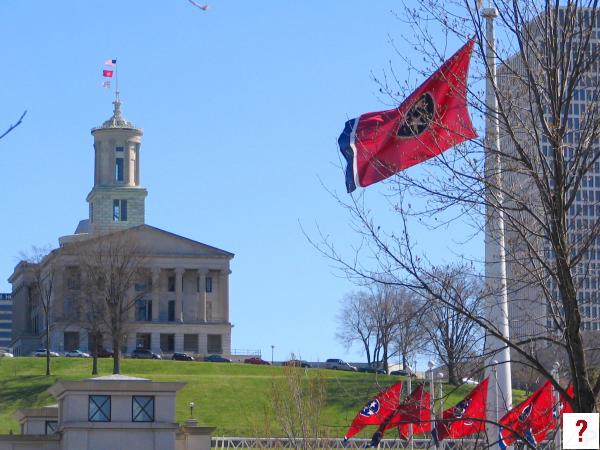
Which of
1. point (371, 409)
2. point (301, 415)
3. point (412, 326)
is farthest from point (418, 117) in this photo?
point (301, 415)

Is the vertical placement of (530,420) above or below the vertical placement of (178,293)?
below

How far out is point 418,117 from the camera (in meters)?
20.1

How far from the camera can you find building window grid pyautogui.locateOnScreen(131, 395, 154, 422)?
4150 centimetres

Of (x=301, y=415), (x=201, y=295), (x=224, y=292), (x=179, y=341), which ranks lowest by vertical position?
(x=301, y=415)

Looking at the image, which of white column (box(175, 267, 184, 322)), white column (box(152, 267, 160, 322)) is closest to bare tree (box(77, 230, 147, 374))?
white column (box(152, 267, 160, 322))

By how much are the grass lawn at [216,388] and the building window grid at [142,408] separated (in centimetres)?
2909

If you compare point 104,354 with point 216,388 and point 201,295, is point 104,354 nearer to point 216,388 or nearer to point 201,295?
point 201,295

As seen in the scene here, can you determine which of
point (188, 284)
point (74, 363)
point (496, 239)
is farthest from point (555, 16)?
point (188, 284)

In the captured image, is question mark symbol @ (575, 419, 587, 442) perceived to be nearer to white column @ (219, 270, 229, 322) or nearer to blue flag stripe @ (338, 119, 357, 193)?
blue flag stripe @ (338, 119, 357, 193)

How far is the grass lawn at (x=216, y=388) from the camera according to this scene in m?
79.9

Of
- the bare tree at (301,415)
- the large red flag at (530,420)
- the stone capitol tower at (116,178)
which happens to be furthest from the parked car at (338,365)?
the large red flag at (530,420)

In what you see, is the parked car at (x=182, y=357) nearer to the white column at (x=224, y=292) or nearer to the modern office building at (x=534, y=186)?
the white column at (x=224, y=292)

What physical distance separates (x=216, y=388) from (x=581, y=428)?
75.9 metres

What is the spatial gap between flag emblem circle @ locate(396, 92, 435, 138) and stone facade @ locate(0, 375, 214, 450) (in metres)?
19.8
